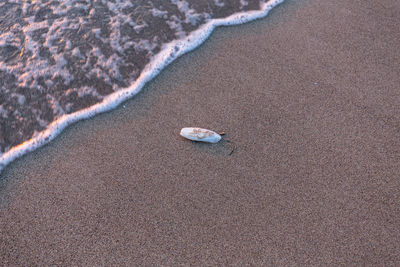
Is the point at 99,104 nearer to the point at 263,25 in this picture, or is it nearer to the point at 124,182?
the point at 124,182

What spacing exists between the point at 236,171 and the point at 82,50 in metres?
1.60

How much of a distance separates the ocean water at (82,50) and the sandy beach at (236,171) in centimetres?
17

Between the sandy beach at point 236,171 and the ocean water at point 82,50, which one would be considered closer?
the sandy beach at point 236,171

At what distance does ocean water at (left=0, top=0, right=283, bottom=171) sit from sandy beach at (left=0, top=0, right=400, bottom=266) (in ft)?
0.55

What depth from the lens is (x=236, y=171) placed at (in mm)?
1769

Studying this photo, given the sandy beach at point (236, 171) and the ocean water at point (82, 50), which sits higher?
the ocean water at point (82, 50)

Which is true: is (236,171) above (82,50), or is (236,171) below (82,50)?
below

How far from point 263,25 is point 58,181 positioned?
6.28ft

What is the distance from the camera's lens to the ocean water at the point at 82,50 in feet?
6.95

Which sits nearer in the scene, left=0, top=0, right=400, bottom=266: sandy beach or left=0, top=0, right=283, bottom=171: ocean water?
left=0, top=0, right=400, bottom=266: sandy beach

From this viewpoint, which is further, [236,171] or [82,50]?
[82,50]

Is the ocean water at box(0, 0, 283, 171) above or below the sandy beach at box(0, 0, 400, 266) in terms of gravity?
above

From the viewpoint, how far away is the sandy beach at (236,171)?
1.54m

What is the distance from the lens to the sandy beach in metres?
1.54
